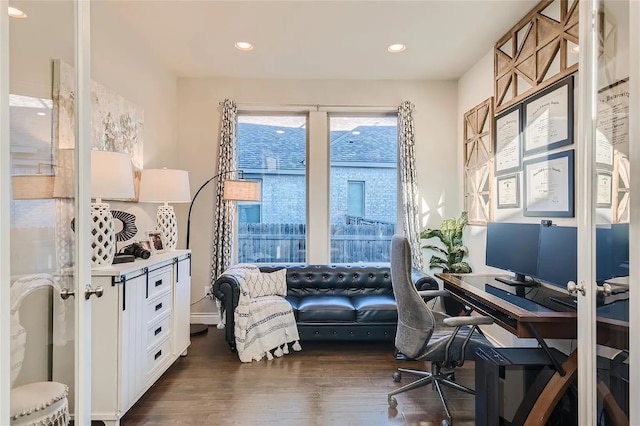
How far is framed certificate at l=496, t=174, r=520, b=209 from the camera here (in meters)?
3.05

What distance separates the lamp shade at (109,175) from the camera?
2217mm

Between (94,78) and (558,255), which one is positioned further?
(94,78)

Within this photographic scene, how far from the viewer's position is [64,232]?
1.51 metres

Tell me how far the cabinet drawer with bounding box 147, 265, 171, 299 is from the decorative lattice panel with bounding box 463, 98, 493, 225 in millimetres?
3021

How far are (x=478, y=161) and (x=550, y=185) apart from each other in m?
1.21

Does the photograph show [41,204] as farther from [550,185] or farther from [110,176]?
[550,185]

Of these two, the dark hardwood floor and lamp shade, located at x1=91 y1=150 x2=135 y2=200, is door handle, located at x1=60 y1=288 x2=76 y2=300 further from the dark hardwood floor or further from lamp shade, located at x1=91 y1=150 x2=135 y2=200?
the dark hardwood floor

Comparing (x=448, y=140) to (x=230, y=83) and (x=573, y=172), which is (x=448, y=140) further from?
(x=230, y=83)

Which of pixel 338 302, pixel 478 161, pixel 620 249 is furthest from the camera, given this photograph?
pixel 478 161

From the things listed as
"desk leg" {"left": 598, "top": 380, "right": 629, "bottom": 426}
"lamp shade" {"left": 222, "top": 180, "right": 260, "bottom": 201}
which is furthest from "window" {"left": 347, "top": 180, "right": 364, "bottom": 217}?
"desk leg" {"left": 598, "top": 380, "right": 629, "bottom": 426}

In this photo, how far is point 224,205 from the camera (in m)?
4.18

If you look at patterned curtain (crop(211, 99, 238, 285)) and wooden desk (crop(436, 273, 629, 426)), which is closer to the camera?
wooden desk (crop(436, 273, 629, 426))

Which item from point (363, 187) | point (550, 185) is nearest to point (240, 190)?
point (363, 187)

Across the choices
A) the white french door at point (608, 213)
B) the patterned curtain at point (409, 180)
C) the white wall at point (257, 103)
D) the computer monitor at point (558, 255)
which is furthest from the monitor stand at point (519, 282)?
the white wall at point (257, 103)
